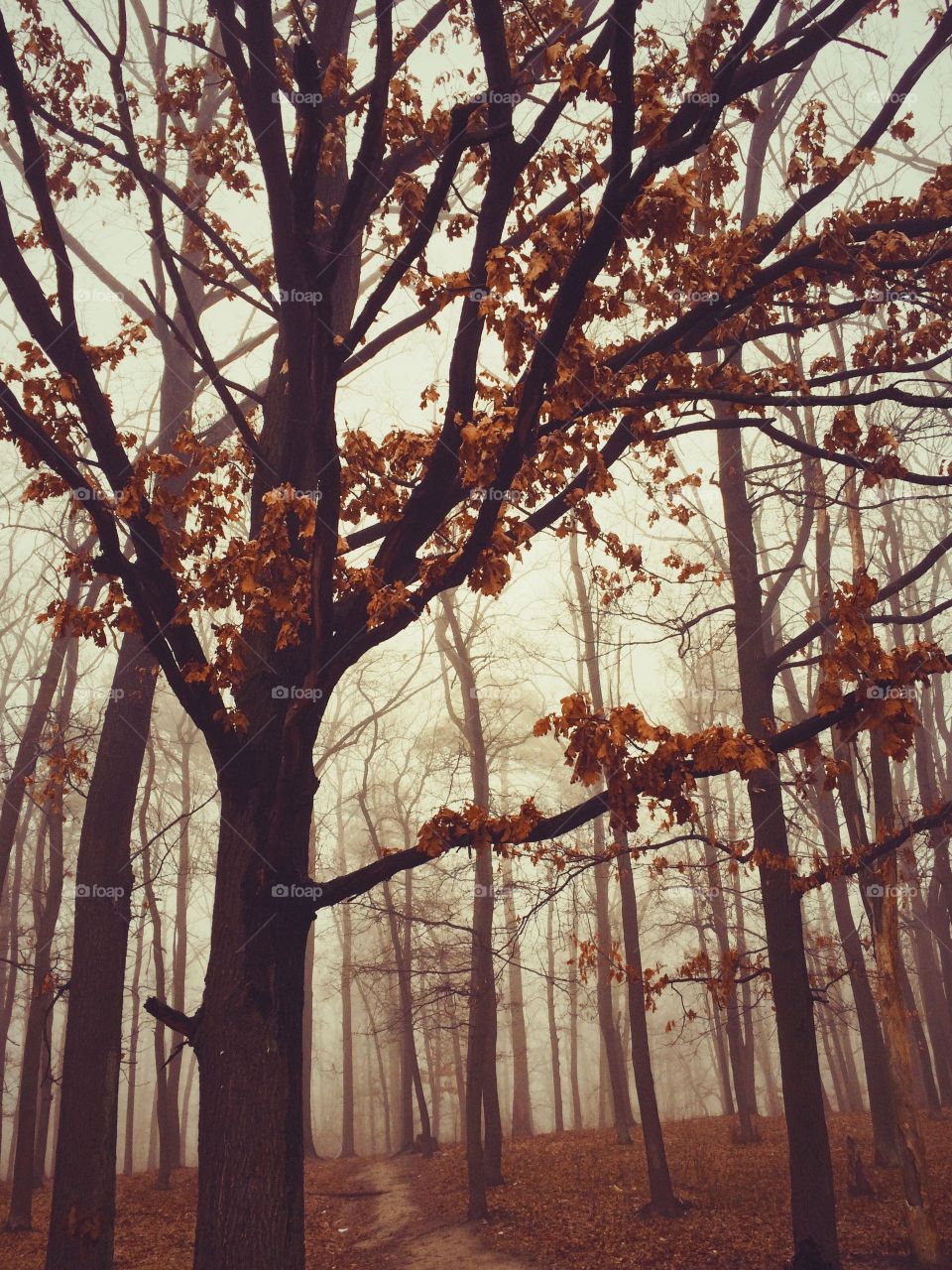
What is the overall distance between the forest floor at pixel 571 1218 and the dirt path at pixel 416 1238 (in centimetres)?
3

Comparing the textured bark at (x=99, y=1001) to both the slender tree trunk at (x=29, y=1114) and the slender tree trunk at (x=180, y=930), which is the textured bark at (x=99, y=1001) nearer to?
the slender tree trunk at (x=29, y=1114)

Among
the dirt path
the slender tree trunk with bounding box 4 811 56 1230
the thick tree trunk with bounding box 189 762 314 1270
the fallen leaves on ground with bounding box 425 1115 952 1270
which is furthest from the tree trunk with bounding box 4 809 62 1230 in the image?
the thick tree trunk with bounding box 189 762 314 1270

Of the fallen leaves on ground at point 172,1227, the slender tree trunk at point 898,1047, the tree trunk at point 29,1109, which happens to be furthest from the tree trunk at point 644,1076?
the tree trunk at point 29,1109

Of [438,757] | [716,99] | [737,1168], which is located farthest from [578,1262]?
[438,757]

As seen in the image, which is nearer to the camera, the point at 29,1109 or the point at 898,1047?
the point at 898,1047

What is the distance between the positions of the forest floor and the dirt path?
0.11 feet

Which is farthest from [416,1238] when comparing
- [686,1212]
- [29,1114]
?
[29,1114]

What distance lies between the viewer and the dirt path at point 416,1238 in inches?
391

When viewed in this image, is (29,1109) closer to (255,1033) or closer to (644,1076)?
(644,1076)

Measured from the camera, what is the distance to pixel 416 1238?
11.4 meters

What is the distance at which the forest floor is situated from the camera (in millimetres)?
9219

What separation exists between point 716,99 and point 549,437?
1654 mm

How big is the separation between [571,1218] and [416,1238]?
2.24m

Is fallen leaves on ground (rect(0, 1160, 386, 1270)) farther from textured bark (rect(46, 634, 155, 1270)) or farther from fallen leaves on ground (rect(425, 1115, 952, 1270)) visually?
textured bark (rect(46, 634, 155, 1270))
